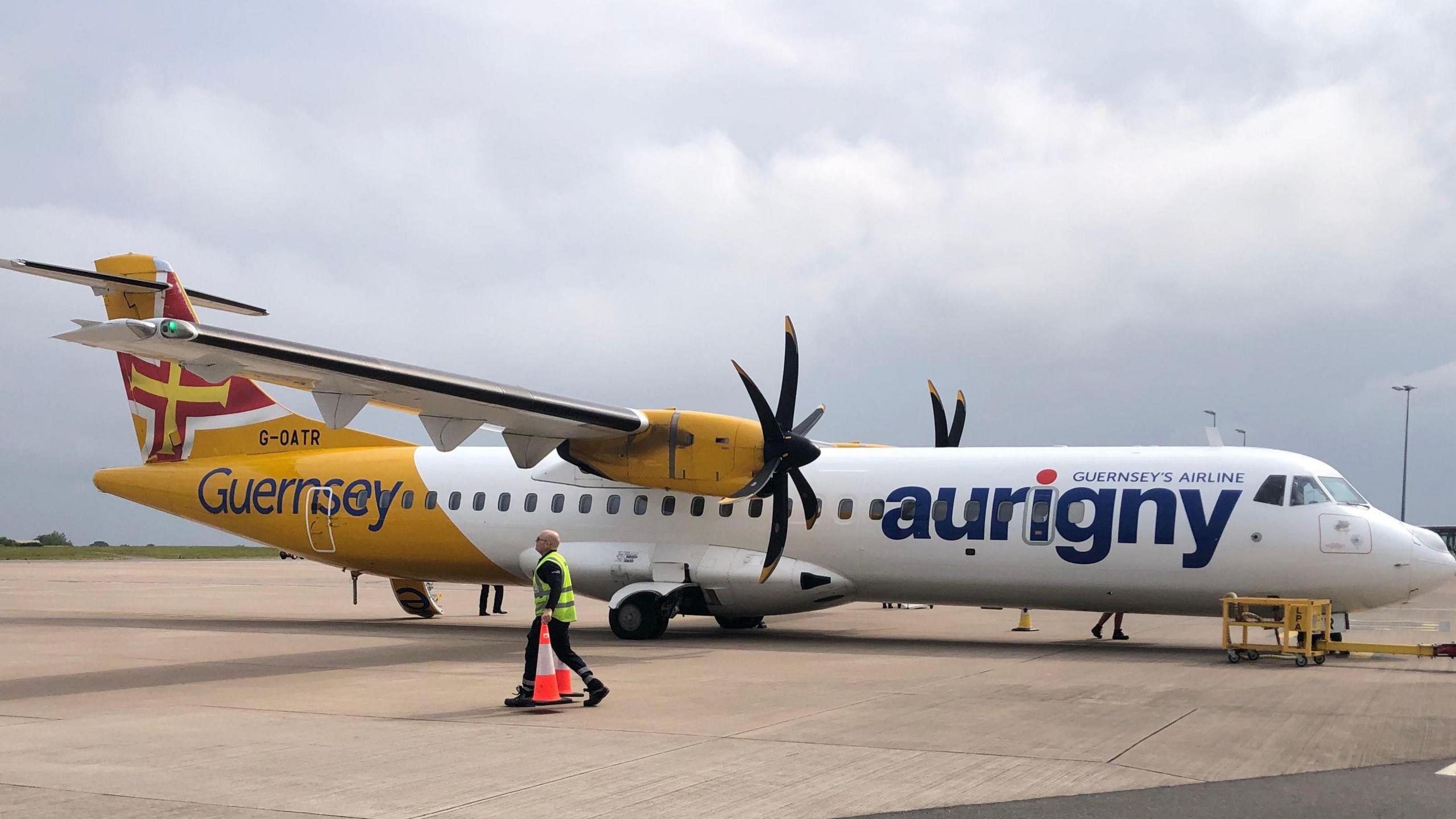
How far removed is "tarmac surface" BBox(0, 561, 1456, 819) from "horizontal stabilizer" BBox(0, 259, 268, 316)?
16.8 feet

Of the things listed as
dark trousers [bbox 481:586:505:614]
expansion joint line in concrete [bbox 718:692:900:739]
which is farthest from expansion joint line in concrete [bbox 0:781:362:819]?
dark trousers [bbox 481:586:505:614]

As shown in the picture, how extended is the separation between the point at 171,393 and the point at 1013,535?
15352mm

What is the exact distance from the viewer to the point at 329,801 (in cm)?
707

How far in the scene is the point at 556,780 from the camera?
304 inches

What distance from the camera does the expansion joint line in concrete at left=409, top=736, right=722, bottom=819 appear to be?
684 centimetres

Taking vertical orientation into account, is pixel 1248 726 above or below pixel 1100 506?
below

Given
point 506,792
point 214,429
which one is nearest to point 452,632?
point 214,429

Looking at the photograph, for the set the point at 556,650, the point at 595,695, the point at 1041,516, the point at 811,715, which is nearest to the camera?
the point at 811,715

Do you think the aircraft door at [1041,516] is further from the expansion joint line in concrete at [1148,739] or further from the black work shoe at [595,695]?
the black work shoe at [595,695]

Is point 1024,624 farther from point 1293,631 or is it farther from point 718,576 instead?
point 1293,631

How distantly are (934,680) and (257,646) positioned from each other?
395 inches

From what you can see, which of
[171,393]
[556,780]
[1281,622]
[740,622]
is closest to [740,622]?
[740,622]

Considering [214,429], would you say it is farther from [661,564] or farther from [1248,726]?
[1248,726]

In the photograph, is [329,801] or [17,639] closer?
[329,801]
